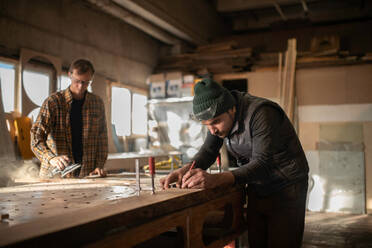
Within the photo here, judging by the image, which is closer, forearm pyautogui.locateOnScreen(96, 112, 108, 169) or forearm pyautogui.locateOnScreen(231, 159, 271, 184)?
forearm pyautogui.locateOnScreen(231, 159, 271, 184)

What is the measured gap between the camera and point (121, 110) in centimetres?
615

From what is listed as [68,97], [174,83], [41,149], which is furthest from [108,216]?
[174,83]

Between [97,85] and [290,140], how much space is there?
4.12 meters

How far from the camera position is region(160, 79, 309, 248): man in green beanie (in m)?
1.79

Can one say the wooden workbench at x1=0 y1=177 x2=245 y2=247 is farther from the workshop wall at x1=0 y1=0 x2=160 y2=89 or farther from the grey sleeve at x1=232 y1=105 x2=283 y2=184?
the workshop wall at x1=0 y1=0 x2=160 y2=89

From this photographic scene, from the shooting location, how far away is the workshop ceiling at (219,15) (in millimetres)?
5469

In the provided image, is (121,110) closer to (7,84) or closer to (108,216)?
(7,84)

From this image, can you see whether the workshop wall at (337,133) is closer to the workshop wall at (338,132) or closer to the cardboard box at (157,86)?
the workshop wall at (338,132)

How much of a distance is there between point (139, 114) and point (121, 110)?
591 millimetres

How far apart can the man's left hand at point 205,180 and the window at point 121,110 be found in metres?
4.23

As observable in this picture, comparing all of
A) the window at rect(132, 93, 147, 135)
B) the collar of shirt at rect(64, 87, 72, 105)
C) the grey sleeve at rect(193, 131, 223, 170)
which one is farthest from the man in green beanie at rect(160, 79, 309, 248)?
the window at rect(132, 93, 147, 135)

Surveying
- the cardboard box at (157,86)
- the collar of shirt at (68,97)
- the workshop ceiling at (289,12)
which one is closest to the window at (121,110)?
the cardboard box at (157,86)

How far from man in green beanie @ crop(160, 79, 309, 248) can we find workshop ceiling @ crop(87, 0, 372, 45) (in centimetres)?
355

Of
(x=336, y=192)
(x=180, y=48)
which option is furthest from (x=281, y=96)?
(x=180, y=48)
